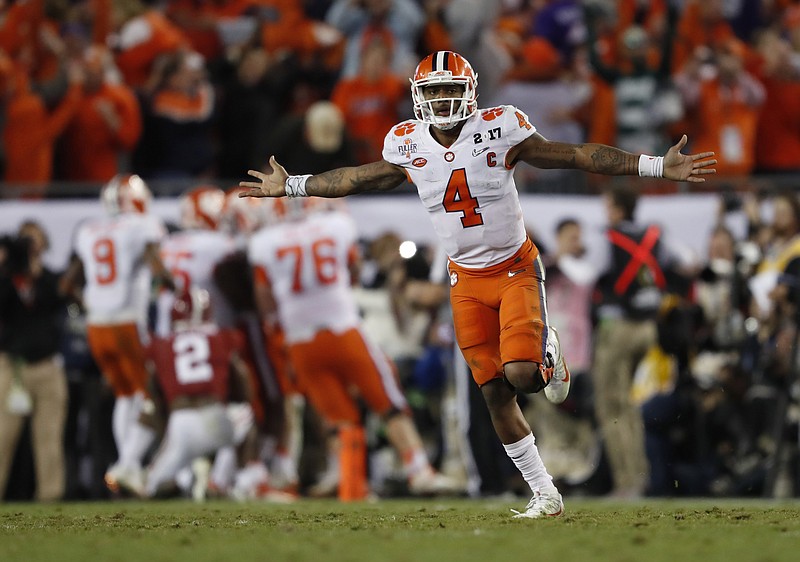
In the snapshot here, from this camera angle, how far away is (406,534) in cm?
740

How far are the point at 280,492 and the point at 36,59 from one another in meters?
5.17

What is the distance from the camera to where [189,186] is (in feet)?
44.9

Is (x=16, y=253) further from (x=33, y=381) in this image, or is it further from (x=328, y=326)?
(x=328, y=326)

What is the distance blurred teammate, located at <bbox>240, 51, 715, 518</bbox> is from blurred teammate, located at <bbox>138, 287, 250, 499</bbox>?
4135 mm

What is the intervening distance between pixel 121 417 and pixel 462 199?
5538 millimetres

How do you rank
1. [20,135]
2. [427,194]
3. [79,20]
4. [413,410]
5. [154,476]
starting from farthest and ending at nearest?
[79,20] < [20,135] < [413,410] < [154,476] < [427,194]

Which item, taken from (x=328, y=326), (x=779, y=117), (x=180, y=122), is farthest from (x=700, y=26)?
(x=328, y=326)

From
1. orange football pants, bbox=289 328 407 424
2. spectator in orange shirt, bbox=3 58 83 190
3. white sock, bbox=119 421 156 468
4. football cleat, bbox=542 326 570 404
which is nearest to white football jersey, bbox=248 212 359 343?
orange football pants, bbox=289 328 407 424

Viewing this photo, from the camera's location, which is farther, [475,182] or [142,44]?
[142,44]

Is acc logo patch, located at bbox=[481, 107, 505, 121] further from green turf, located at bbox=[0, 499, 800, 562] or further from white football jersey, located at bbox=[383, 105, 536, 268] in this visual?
green turf, located at bbox=[0, 499, 800, 562]

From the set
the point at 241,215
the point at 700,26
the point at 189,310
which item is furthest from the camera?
the point at 700,26

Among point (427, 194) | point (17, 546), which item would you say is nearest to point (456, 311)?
point (427, 194)

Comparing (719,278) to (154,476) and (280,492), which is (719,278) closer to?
(280,492)

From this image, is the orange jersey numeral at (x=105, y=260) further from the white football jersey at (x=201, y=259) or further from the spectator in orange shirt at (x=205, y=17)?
the spectator in orange shirt at (x=205, y=17)
